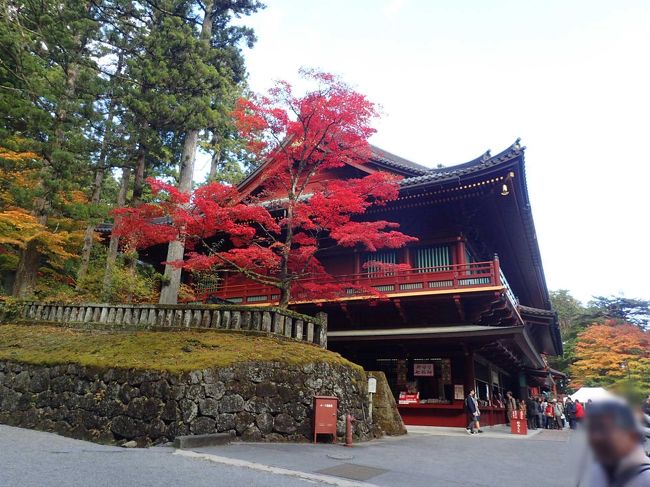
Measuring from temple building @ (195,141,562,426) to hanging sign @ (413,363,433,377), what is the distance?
0.04 meters

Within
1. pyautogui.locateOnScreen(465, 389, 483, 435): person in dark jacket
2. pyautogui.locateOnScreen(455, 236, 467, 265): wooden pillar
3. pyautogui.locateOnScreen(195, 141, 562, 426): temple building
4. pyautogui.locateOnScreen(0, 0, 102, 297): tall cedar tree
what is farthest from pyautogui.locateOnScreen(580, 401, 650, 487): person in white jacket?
pyautogui.locateOnScreen(0, 0, 102, 297): tall cedar tree

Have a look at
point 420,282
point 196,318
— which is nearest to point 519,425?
point 420,282

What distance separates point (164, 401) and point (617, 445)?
25.3 feet

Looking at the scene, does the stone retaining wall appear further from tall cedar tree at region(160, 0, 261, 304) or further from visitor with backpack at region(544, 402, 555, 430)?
visitor with backpack at region(544, 402, 555, 430)

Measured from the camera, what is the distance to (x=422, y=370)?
55.7ft

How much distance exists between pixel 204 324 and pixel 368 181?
651cm

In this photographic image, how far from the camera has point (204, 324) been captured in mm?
Answer: 10711

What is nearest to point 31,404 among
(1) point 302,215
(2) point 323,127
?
(1) point 302,215

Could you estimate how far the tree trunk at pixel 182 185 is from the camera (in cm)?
1625

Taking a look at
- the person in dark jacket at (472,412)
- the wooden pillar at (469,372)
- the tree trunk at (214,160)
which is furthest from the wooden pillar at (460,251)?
the tree trunk at (214,160)

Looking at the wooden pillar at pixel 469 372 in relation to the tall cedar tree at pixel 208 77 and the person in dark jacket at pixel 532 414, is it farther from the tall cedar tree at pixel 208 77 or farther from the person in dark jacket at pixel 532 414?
the tall cedar tree at pixel 208 77

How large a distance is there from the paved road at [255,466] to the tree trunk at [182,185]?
782 centimetres

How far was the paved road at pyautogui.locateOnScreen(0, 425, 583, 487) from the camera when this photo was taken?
5.27 m

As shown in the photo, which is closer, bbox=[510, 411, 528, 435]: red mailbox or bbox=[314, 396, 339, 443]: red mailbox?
bbox=[314, 396, 339, 443]: red mailbox
